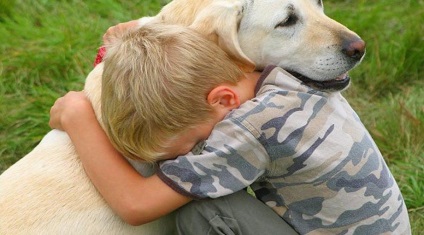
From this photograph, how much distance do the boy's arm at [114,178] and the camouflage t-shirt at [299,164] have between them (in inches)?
2.4

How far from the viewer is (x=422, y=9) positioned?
181 inches

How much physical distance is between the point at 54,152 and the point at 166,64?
548 mm

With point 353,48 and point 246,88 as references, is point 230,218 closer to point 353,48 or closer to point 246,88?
point 246,88

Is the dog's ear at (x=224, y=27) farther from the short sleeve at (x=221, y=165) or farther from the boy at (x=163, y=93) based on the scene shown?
the short sleeve at (x=221, y=165)

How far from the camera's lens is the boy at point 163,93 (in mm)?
2268

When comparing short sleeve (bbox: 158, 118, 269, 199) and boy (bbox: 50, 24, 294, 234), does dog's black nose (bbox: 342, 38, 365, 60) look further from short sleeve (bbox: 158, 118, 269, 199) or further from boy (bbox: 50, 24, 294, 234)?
short sleeve (bbox: 158, 118, 269, 199)

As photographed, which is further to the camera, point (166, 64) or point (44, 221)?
point (44, 221)

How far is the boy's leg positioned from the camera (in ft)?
7.79

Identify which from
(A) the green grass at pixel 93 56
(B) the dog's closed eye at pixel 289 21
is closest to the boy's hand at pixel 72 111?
(B) the dog's closed eye at pixel 289 21

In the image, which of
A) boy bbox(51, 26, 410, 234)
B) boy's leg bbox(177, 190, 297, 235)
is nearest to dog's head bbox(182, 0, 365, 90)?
boy bbox(51, 26, 410, 234)

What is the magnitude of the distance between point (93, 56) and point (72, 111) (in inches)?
67.3

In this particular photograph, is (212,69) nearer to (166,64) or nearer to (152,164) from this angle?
(166,64)

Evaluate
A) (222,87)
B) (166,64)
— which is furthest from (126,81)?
(222,87)

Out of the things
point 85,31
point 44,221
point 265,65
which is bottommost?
point 85,31
